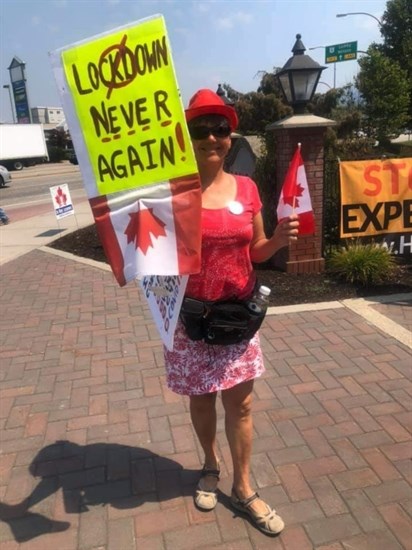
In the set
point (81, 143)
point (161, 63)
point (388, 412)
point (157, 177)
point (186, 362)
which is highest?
point (161, 63)

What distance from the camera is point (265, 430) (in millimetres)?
3080

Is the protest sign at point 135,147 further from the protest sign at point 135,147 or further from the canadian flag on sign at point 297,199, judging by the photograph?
the canadian flag on sign at point 297,199

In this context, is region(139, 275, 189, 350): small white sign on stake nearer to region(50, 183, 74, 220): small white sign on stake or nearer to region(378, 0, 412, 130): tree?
region(50, 183, 74, 220): small white sign on stake

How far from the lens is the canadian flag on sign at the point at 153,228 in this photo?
190 centimetres

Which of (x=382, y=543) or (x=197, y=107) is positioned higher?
(x=197, y=107)

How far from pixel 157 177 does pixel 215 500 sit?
1.64 m

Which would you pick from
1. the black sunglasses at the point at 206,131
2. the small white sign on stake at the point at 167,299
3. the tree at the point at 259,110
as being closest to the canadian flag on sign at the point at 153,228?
the small white sign on stake at the point at 167,299

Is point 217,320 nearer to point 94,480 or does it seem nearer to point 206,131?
point 206,131

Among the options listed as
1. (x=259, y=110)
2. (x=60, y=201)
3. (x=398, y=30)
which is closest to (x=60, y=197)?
(x=60, y=201)

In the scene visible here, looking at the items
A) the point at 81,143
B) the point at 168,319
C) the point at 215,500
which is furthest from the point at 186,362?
the point at 81,143

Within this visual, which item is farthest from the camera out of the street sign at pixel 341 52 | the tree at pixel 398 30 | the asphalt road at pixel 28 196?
the tree at pixel 398 30

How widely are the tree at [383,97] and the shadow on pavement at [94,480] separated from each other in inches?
1004

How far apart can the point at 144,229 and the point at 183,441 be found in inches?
63.8

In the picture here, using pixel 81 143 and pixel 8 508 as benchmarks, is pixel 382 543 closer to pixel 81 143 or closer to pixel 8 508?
pixel 8 508
